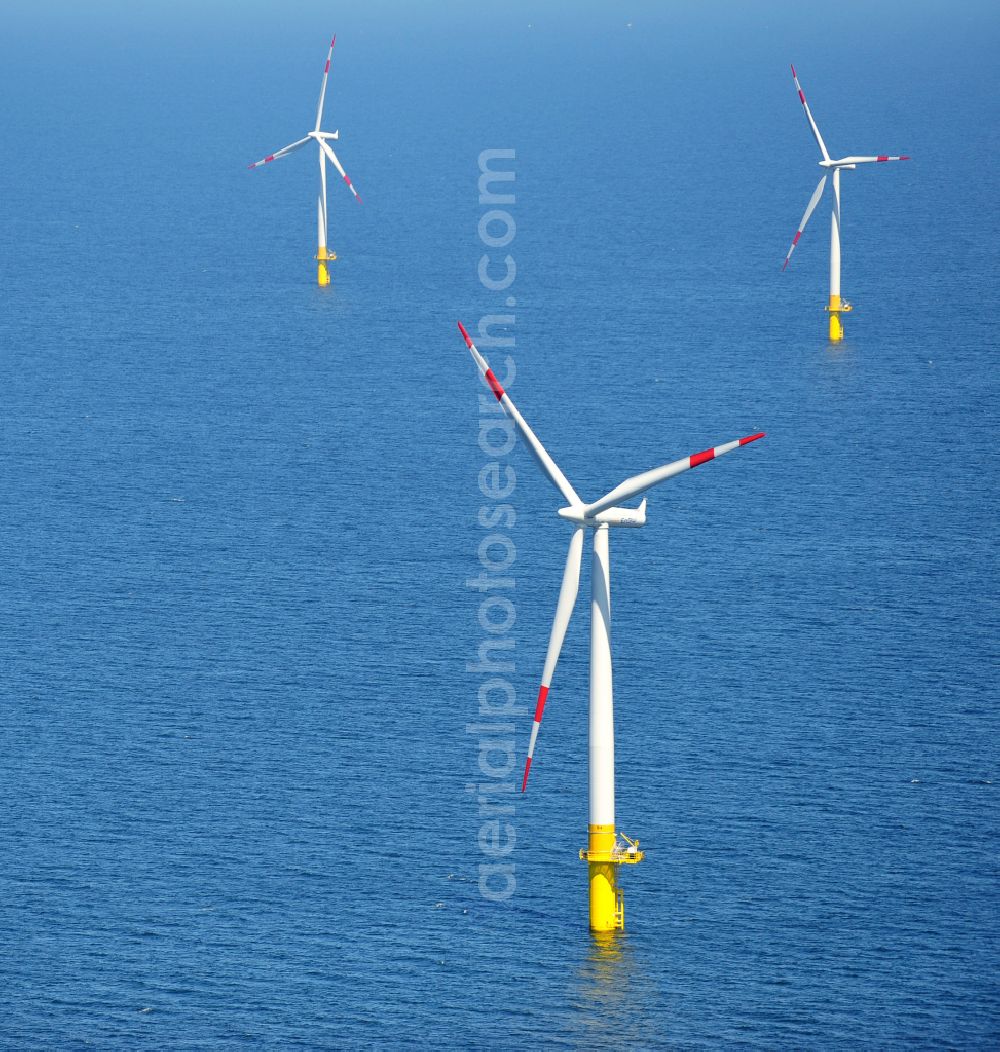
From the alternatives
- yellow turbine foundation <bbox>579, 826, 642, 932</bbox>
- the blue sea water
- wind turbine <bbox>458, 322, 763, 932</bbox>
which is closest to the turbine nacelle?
wind turbine <bbox>458, 322, 763, 932</bbox>

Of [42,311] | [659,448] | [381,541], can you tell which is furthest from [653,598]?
[42,311]

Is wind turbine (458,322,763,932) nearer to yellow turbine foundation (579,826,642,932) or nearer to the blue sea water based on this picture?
yellow turbine foundation (579,826,642,932)

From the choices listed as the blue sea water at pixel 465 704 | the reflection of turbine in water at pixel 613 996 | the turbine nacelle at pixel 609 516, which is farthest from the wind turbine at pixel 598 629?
the blue sea water at pixel 465 704

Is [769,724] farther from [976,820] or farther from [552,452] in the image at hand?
[552,452]

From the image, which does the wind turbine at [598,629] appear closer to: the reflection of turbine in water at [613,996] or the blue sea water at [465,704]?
the reflection of turbine in water at [613,996]

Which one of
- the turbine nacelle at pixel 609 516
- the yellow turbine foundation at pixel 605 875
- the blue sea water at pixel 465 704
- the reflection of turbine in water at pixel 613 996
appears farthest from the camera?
the blue sea water at pixel 465 704

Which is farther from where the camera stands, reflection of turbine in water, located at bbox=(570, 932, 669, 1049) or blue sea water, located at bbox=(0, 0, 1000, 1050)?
blue sea water, located at bbox=(0, 0, 1000, 1050)

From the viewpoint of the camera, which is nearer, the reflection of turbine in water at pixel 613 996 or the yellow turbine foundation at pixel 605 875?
the reflection of turbine in water at pixel 613 996

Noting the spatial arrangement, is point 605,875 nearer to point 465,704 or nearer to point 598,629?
point 598,629
